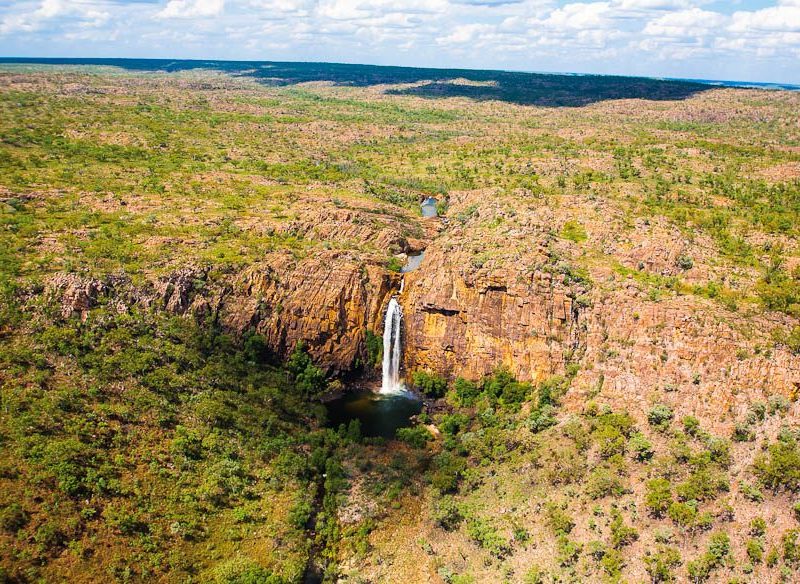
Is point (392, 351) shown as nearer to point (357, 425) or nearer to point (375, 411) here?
point (375, 411)

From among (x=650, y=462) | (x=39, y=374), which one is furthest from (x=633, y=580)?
(x=39, y=374)

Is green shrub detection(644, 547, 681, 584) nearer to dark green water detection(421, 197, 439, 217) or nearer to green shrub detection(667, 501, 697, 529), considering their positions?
green shrub detection(667, 501, 697, 529)

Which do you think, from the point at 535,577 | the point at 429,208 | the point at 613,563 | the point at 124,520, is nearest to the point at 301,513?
the point at 124,520

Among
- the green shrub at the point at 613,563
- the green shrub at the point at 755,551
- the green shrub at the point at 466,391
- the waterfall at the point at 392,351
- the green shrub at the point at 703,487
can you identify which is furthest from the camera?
the waterfall at the point at 392,351

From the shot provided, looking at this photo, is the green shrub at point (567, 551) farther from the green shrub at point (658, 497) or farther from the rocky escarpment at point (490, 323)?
the rocky escarpment at point (490, 323)

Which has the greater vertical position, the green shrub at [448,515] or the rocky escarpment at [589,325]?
the rocky escarpment at [589,325]

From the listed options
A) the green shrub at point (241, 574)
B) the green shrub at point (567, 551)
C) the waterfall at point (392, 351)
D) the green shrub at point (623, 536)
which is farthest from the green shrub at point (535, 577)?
the waterfall at point (392, 351)
